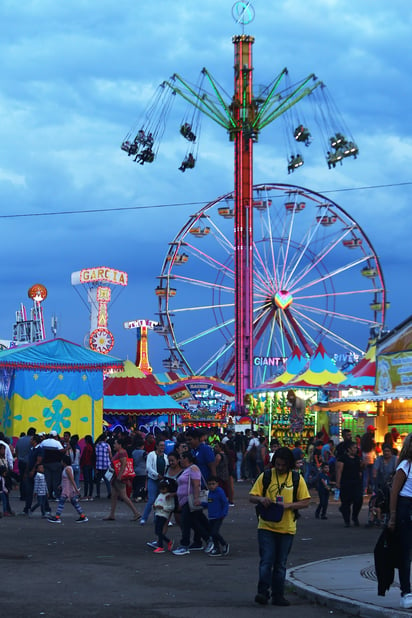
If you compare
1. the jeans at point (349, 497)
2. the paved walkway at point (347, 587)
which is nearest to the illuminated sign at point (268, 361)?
the jeans at point (349, 497)

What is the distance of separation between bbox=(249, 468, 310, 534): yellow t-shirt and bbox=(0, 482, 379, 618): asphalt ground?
2.19 feet

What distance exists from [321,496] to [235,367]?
96.4ft

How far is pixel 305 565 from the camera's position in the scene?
11.5 m

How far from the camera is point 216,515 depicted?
1313cm

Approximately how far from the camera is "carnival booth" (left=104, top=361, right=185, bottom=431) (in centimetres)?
3825

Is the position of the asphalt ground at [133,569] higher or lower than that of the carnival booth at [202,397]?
lower

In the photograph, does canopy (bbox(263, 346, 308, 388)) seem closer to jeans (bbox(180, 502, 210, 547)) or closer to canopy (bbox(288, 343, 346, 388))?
canopy (bbox(288, 343, 346, 388))

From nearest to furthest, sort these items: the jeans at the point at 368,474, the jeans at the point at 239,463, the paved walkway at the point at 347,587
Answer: the paved walkway at the point at 347,587, the jeans at the point at 368,474, the jeans at the point at 239,463

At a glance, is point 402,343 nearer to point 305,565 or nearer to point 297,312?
point 305,565

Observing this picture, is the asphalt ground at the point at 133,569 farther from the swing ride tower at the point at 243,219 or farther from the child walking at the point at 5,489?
the swing ride tower at the point at 243,219

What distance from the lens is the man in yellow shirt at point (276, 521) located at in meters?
9.16

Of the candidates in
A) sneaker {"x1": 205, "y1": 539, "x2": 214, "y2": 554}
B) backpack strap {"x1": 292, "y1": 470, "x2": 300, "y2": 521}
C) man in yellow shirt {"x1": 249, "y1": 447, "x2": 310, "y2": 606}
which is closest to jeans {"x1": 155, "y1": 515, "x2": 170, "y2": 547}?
sneaker {"x1": 205, "y1": 539, "x2": 214, "y2": 554}

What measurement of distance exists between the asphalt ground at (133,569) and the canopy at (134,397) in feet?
64.0

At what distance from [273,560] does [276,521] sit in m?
0.36
